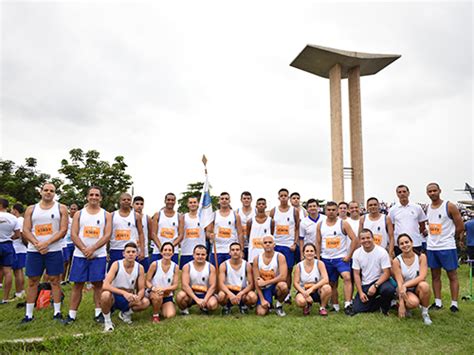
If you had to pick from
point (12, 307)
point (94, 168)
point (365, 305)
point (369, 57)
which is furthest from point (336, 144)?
point (12, 307)

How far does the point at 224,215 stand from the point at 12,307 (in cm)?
435

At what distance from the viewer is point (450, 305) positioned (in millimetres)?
6781

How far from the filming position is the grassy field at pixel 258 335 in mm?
4773

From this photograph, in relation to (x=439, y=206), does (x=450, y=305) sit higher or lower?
lower

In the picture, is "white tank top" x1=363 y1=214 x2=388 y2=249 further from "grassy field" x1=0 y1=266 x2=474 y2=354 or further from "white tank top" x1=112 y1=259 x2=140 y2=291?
"white tank top" x1=112 y1=259 x2=140 y2=291

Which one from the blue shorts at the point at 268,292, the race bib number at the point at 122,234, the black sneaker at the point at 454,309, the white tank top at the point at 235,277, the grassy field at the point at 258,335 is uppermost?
the race bib number at the point at 122,234

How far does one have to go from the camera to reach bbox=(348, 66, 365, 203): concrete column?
Answer: 21.4 meters

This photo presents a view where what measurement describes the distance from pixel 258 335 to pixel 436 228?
11.9 ft

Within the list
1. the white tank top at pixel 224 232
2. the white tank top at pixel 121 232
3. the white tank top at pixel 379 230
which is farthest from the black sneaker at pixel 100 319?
the white tank top at pixel 379 230

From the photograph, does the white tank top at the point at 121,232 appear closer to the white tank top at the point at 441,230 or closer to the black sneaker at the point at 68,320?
the black sneaker at the point at 68,320

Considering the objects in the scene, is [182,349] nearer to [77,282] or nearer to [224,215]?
[77,282]

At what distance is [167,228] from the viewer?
283 inches

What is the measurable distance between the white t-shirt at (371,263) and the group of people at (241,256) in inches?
0.6

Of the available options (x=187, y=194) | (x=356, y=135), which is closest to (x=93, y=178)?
(x=187, y=194)
